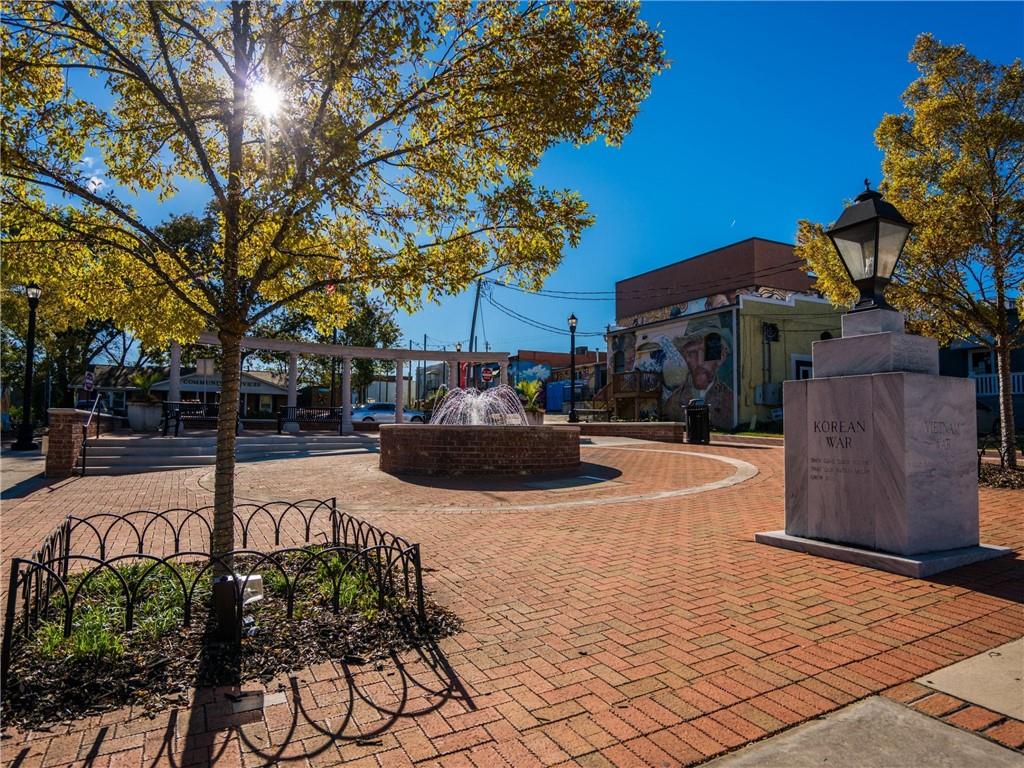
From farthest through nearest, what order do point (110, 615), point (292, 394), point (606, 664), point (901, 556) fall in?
1. point (292, 394)
2. point (901, 556)
3. point (110, 615)
4. point (606, 664)

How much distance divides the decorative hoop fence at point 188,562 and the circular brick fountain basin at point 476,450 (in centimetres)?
335

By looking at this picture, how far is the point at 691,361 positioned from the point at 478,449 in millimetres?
21308

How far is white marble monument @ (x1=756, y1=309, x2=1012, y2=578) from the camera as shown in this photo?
5.13 metres

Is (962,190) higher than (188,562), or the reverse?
(962,190)

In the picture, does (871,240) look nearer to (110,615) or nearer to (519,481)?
(110,615)

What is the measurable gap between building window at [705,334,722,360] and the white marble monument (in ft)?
78.7

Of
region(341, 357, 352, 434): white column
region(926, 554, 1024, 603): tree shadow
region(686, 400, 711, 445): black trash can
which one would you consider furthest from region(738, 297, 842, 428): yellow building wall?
region(926, 554, 1024, 603): tree shadow

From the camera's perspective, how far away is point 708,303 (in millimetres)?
30406

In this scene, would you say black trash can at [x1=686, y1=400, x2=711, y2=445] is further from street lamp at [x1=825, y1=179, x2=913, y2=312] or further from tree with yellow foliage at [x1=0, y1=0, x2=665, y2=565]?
tree with yellow foliage at [x1=0, y1=0, x2=665, y2=565]

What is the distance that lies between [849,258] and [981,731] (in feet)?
14.7

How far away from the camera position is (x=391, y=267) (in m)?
4.20

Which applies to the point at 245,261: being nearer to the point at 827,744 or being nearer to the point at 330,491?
the point at 827,744

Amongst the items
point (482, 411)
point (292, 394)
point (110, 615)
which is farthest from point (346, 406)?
point (110, 615)

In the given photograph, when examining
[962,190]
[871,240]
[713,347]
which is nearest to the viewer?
[871,240]
